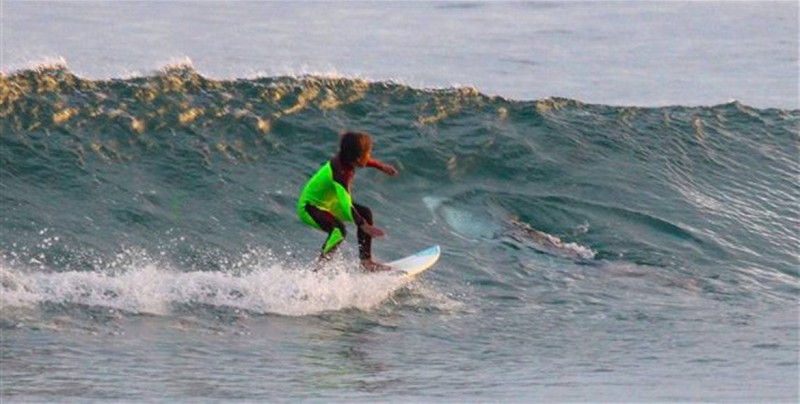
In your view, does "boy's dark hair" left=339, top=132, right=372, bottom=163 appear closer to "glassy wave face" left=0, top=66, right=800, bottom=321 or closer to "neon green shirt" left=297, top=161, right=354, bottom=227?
"neon green shirt" left=297, top=161, right=354, bottom=227

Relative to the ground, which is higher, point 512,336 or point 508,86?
point 508,86

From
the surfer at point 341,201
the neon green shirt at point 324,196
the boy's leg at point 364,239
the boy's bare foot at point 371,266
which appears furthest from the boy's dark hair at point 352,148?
the boy's bare foot at point 371,266

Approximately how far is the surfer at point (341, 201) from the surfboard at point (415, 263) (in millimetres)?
200

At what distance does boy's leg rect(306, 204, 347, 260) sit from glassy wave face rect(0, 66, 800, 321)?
249 millimetres

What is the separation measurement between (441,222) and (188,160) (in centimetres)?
240

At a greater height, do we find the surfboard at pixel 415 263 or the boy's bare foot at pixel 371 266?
the boy's bare foot at pixel 371 266

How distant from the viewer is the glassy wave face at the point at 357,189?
1195 cm

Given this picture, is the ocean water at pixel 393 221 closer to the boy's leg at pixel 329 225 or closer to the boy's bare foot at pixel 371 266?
the boy's bare foot at pixel 371 266

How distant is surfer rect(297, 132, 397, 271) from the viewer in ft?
37.2

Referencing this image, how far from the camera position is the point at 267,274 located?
11.4 meters

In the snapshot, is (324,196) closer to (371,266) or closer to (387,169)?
(387,169)

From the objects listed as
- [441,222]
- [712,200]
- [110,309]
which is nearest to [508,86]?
Result: [712,200]

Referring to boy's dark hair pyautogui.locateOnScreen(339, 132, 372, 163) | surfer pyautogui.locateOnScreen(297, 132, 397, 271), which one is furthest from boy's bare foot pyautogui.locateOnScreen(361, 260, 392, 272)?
boy's dark hair pyautogui.locateOnScreen(339, 132, 372, 163)

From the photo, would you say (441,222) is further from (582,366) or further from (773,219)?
(582,366)
